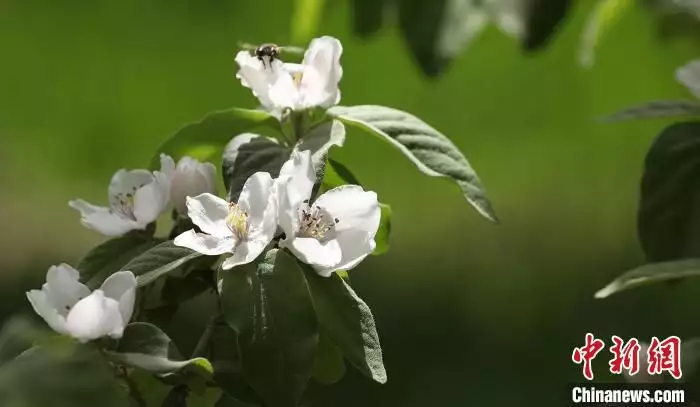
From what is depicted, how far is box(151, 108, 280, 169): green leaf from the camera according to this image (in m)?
0.47

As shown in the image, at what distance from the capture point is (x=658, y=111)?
52 centimetres

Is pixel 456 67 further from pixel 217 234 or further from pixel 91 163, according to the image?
pixel 217 234

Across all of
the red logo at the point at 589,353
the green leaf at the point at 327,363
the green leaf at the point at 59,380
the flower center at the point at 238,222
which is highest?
the flower center at the point at 238,222

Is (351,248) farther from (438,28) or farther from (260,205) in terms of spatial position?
(438,28)

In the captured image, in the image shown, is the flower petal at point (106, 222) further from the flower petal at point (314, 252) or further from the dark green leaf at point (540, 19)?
the dark green leaf at point (540, 19)

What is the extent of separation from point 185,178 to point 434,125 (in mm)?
801

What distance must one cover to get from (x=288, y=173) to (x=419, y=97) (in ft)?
2.78

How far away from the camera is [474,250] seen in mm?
1117

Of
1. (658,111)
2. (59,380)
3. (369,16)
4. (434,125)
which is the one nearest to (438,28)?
(369,16)

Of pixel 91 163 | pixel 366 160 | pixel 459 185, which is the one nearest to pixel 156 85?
pixel 91 163

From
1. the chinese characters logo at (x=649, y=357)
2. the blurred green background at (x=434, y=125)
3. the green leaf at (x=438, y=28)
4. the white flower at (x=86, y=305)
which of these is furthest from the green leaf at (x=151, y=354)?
the blurred green background at (x=434, y=125)

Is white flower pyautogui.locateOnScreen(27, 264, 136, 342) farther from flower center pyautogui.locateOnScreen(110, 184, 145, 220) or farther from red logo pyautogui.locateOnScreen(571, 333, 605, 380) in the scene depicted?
red logo pyautogui.locateOnScreen(571, 333, 605, 380)

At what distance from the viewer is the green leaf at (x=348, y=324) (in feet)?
1.25

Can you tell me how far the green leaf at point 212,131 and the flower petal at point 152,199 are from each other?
46 mm
